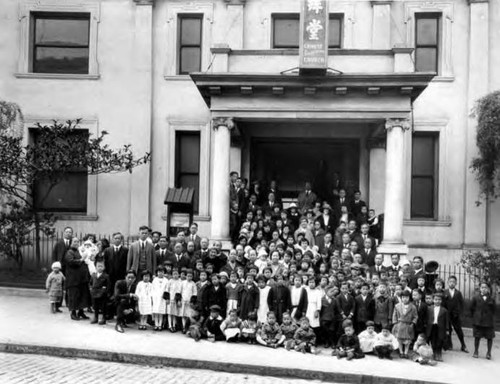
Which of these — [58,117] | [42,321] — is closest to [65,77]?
[58,117]

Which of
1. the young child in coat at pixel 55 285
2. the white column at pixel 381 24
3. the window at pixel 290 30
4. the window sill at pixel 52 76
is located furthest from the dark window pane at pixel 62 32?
the young child in coat at pixel 55 285

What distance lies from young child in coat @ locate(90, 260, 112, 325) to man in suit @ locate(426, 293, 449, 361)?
6.61m

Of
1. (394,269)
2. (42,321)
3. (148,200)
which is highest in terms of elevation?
(148,200)

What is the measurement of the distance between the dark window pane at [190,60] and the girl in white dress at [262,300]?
9712 millimetres

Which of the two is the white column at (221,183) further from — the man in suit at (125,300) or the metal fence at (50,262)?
the metal fence at (50,262)

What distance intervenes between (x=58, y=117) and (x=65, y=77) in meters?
1.32

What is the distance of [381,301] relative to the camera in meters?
13.0

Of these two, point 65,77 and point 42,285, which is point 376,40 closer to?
point 65,77

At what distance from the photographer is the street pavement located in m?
9.68

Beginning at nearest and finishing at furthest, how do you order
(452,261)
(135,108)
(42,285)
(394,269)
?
(394,269) < (42,285) < (452,261) < (135,108)

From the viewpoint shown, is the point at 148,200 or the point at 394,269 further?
the point at 148,200

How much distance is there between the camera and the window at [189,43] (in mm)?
21031

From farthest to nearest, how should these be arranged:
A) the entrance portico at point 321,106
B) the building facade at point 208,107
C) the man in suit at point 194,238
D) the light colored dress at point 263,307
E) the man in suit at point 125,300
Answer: the building facade at point 208,107 < the entrance portico at point 321,106 < the man in suit at point 194,238 < the light colored dress at point 263,307 < the man in suit at point 125,300

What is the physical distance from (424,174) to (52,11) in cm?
1313
